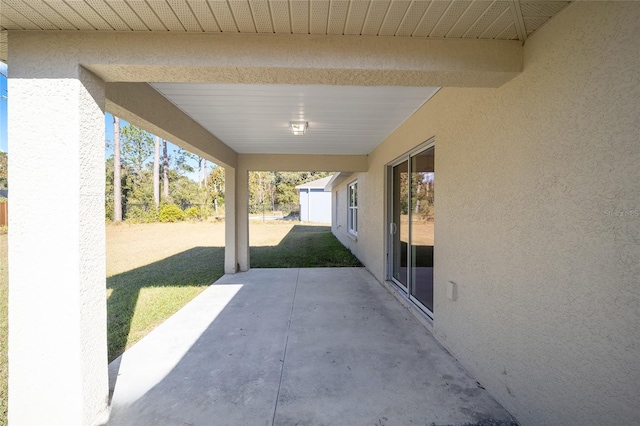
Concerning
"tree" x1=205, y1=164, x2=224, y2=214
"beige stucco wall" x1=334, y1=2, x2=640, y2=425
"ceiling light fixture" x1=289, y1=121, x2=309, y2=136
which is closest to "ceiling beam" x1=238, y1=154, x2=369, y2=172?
"ceiling light fixture" x1=289, y1=121, x2=309, y2=136

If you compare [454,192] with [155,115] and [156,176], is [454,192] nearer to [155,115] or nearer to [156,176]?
[155,115]

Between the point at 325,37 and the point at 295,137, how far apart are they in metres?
3.43

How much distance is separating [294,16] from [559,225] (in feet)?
7.38

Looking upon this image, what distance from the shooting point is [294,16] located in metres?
1.86

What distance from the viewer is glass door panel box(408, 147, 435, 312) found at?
161 inches

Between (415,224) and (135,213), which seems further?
(135,213)

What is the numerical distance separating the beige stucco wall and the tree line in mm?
21453

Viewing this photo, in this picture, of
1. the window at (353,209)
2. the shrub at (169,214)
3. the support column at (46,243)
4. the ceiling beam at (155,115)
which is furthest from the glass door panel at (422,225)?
the shrub at (169,214)

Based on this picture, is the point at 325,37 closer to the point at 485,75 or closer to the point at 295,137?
the point at 485,75

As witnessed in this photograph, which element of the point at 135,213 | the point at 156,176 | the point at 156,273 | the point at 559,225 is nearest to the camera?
the point at 559,225

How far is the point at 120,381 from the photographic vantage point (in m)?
2.66

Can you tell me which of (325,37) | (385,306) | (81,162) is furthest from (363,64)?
(385,306)

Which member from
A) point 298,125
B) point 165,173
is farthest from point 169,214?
point 298,125

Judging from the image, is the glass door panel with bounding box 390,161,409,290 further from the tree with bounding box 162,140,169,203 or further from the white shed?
the tree with bounding box 162,140,169,203
